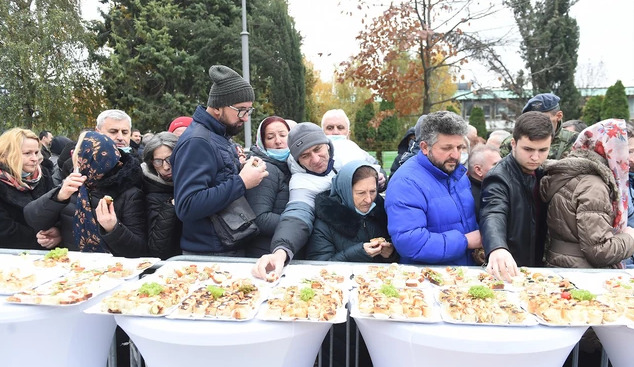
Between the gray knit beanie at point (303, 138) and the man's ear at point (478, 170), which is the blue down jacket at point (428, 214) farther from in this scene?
the man's ear at point (478, 170)

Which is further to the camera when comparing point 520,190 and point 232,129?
point 232,129

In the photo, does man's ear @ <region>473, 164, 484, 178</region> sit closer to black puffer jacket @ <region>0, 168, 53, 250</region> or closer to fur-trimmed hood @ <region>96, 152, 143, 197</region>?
fur-trimmed hood @ <region>96, 152, 143, 197</region>

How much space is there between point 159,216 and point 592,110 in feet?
70.1

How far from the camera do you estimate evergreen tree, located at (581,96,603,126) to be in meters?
19.1

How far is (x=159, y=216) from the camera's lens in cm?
261

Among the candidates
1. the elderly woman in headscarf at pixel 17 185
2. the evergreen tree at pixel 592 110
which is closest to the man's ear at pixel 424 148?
the elderly woman in headscarf at pixel 17 185

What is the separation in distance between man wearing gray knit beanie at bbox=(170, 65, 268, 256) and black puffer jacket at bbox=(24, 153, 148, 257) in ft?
1.09

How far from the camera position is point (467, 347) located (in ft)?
4.62

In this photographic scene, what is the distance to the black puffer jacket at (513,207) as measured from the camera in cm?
217

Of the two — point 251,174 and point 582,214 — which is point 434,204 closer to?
point 582,214

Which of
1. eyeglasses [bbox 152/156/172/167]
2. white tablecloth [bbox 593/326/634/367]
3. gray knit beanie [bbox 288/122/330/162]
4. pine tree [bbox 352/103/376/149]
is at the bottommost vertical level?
white tablecloth [bbox 593/326/634/367]

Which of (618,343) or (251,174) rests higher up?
(251,174)

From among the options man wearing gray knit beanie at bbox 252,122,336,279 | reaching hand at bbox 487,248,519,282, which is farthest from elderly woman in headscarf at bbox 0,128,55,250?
reaching hand at bbox 487,248,519,282

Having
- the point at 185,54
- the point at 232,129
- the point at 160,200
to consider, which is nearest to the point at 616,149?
the point at 232,129
